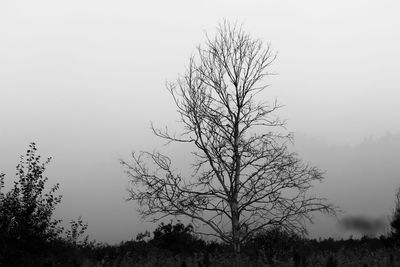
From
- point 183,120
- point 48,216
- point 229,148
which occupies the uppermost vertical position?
point 183,120

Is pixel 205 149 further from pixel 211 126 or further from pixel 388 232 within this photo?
pixel 388 232

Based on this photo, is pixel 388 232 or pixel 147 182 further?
pixel 388 232

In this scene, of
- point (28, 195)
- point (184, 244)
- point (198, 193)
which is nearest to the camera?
point (198, 193)

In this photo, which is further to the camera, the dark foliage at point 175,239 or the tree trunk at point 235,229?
the dark foliage at point 175,239

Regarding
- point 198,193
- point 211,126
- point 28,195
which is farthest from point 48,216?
point 211,126

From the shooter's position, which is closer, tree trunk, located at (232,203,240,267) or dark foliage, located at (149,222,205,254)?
tree trunk, located at (232,203,240,267)

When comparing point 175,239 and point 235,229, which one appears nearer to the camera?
point 235,229

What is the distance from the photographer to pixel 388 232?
25.0 m

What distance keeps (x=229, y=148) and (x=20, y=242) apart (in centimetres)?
768

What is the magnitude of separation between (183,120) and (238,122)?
2.05 metres

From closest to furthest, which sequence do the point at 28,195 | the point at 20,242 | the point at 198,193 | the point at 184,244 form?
1. the point at 20,242
2. the point at 198,193
3. the point at 28,195
4. the point at 184,244

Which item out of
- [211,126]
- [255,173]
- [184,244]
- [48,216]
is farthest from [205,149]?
[184,244]

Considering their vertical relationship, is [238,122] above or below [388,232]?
above

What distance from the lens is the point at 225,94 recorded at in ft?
61.2
